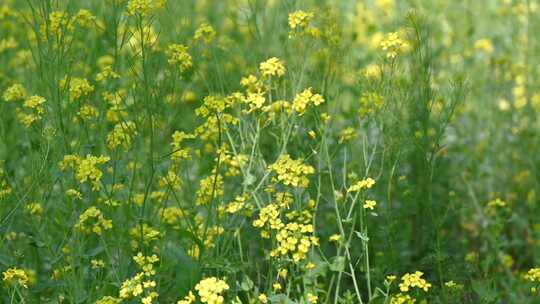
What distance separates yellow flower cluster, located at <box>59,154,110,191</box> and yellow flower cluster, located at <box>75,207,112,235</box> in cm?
8

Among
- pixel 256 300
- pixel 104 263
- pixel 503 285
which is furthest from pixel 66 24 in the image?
pixel 503 285

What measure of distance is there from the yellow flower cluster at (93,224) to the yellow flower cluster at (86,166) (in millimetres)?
76

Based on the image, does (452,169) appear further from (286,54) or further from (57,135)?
(57,135)

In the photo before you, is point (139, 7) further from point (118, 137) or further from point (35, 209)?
point (35, 209)

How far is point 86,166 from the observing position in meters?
2.74

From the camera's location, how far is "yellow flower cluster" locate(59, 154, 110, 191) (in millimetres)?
2732

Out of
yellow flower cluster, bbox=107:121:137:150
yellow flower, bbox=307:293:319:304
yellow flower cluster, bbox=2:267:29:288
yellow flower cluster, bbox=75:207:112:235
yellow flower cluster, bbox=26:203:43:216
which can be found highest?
yellow flower cluster, bbox=107:121:137:150

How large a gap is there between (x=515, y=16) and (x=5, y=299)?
3.39 metres

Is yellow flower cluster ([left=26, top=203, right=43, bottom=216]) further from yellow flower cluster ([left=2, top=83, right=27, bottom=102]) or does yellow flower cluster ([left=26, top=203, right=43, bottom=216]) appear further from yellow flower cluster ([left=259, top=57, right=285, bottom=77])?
yellow flower cluster ([left=259, top=57, right=285, bottom=77])

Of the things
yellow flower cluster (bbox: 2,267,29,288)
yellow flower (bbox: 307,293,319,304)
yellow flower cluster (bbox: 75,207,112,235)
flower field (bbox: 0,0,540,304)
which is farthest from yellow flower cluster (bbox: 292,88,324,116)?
yellow flower cluster (bbox: 2,267,29,288)

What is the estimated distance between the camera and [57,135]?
2846mm

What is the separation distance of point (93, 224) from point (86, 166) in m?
0.34

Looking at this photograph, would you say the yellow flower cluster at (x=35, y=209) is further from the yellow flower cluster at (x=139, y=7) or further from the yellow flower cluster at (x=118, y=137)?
the yellow flower cluster at (x=139, y=7)

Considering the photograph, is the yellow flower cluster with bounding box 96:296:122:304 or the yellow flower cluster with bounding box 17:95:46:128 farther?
the yellow flower cluster with bounding box 17:95:46:128
